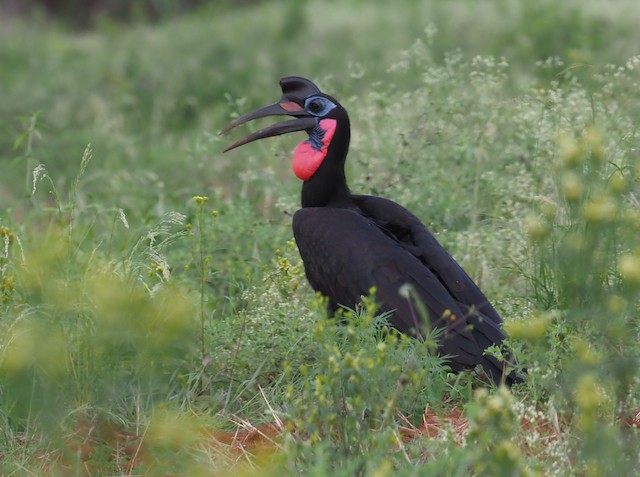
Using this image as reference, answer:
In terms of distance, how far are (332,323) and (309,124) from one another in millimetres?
1660

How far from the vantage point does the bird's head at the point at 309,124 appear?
468 cm

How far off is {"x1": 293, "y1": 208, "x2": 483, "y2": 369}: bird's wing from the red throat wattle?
0.30 meters

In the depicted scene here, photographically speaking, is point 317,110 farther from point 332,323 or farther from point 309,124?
point 332,323

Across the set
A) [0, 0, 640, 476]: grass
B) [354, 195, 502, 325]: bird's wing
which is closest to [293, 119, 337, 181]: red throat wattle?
[354, 195, 502, 325]: bird's wing

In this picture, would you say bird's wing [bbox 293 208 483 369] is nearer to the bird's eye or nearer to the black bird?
the black bird

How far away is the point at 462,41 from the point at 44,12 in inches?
292

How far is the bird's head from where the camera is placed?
4.68m

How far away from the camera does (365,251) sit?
410cm

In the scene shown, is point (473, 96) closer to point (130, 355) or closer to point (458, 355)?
point (458, 355)

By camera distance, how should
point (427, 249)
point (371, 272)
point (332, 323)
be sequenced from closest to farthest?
point (332, 323) → point (371, 272) → point (427, 249)

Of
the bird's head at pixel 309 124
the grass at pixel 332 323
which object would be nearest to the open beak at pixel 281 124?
the bird's head at pixel 309 124

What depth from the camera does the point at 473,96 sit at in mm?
5648

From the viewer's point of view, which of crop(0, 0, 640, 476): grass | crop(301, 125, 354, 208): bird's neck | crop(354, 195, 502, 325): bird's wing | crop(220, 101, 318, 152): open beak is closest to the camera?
crop(0, 0, 640, 476): grass

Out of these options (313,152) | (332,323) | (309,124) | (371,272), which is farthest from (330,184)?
(332,323)
